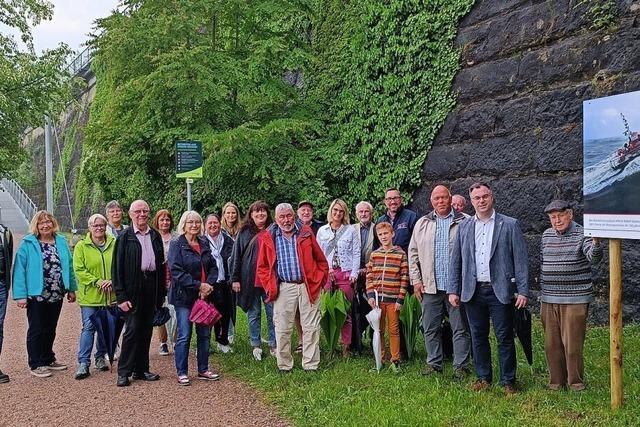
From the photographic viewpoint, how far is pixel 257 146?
10906mm

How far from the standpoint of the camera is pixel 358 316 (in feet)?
24.0

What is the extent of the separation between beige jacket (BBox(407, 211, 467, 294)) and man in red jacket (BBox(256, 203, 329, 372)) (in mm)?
973

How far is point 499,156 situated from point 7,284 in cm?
659

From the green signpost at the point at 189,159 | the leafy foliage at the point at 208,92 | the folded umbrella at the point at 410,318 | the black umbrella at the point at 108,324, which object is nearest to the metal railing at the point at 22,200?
the leafy foliage at the point at 208,92

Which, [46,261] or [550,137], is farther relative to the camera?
[550,137]

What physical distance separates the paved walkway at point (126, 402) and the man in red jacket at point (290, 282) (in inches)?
28.4

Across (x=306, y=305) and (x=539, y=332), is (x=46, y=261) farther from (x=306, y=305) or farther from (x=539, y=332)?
(x=539, y=332)

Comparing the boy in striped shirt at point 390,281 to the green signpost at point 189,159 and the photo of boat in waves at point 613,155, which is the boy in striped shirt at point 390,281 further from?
the green signpost at point 189,159

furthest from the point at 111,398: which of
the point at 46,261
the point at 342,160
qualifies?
the point at 342,160

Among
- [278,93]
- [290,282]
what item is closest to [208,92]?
[278,93]

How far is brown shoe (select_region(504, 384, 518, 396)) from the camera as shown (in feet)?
18.2

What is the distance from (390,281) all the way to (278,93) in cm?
594

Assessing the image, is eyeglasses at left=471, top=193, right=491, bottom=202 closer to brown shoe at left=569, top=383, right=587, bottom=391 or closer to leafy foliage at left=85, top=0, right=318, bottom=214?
brown shoe at left=569, top=383, right=587, bottom=391

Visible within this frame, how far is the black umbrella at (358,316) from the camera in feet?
24.0
